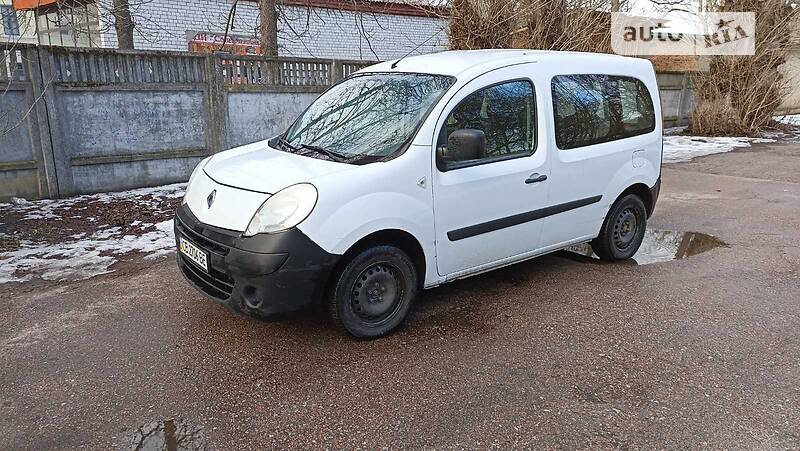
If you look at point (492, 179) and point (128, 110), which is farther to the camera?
point (128, 110)

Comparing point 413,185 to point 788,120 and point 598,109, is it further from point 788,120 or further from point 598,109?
point 788,120

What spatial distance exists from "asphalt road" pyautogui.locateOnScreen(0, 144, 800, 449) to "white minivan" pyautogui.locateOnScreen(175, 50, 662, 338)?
36 cm

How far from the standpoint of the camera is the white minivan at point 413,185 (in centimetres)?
314

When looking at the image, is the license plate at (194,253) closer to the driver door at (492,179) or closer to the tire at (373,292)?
the tire at (373,292)

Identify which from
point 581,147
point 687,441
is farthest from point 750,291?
point 687,441

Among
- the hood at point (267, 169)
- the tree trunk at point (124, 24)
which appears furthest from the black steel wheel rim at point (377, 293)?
the tree trunk at point (124, 24)

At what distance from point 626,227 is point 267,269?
3.41m

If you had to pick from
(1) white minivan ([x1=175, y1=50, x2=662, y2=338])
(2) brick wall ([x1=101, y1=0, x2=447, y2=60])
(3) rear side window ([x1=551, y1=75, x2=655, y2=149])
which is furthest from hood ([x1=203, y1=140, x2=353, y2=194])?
(2) brick wall ([x1=101, y1=0, x2=447, y2=60])

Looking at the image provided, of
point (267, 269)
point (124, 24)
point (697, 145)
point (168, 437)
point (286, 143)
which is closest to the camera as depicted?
point (168, 437)

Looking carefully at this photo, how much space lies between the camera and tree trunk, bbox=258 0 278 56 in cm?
934

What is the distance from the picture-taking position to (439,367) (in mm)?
3186

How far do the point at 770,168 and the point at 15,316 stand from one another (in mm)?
11337

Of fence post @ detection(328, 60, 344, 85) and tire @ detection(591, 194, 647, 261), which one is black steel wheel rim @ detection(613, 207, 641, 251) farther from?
fence post @ detection(328, 60, 344, 85)

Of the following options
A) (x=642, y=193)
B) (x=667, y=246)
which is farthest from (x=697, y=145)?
(x=642, y=193)
